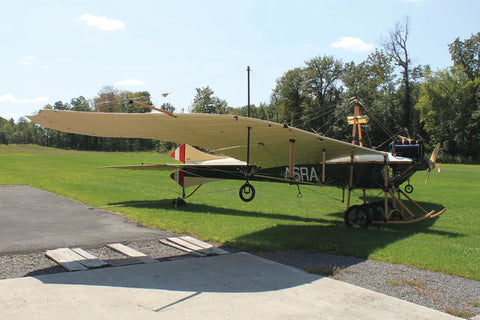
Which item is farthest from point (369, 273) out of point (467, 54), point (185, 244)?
point (467, 54)

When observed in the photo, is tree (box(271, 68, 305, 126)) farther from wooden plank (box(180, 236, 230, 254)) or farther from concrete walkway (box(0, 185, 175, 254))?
wooden plank (box(180, 236, 230, 254))

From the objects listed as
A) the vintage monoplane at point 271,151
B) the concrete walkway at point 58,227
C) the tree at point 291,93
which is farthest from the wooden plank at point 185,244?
the tree at point 291,93

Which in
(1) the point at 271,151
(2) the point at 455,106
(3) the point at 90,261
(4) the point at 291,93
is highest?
(4) the point at 291,93

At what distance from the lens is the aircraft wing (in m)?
7.59

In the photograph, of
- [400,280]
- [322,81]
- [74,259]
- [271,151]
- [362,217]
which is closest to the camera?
[400,280]

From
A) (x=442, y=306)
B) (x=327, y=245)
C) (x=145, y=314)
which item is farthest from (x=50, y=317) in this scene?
(x=327, y=245)

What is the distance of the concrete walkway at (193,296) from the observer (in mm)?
4695

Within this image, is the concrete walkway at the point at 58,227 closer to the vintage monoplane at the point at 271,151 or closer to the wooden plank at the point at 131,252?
the wooden plank at the point at 131,252

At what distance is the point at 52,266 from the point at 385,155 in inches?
360

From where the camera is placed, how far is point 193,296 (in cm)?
533

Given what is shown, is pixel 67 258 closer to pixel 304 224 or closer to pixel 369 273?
pixel 369 273

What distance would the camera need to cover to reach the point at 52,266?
22.1ft

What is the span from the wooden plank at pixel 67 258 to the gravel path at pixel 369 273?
0.37 ft

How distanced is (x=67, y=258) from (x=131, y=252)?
122cm
